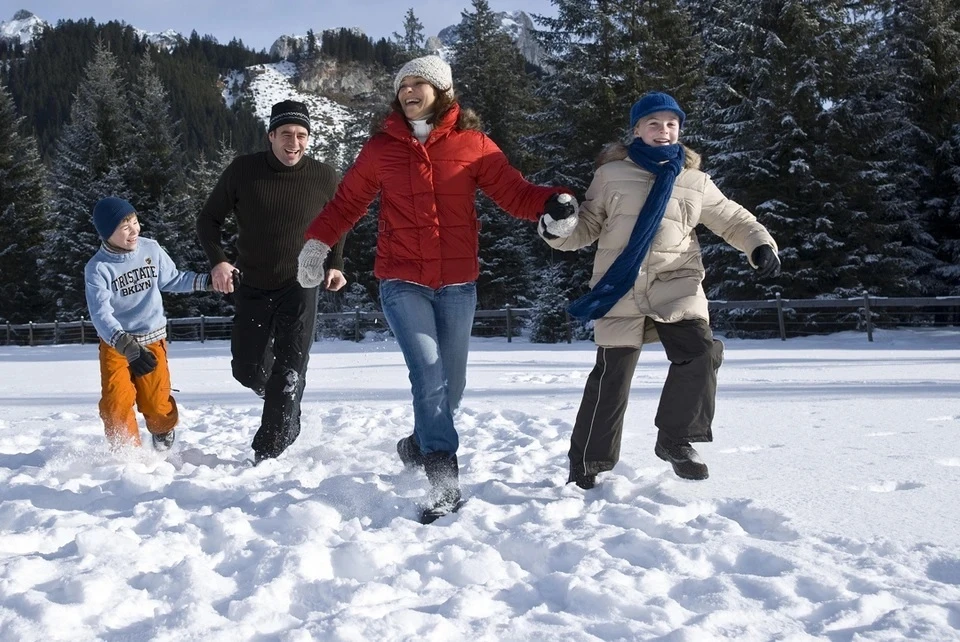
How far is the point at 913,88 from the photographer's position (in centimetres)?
2044

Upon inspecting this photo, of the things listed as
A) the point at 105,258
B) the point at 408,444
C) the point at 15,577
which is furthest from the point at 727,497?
the point at 105,258

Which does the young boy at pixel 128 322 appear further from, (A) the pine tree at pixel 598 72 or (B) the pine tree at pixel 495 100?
(B) the pine tree at pixel 495 100

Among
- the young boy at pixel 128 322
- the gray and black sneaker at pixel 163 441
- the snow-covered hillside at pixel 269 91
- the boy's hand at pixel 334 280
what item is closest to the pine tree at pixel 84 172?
the young boy at pixel 128 322

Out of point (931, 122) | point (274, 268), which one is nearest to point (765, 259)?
point (274, 268)

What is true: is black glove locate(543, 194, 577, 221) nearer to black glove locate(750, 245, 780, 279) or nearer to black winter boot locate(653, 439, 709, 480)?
black glove locate(750, 245, 780, 279)

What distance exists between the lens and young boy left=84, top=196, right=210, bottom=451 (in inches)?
180

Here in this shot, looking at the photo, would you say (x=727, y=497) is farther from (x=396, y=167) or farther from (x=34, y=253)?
(x=34, y=253)

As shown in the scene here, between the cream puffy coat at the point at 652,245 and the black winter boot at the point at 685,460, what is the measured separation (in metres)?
0.47

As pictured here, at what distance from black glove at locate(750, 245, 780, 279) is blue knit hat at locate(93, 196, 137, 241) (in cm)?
340

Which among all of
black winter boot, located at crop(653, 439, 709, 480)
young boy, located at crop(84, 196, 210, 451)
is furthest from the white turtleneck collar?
young boy, located at crop(84, 196, 210, 451)

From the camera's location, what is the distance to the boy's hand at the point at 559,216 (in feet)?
11.0

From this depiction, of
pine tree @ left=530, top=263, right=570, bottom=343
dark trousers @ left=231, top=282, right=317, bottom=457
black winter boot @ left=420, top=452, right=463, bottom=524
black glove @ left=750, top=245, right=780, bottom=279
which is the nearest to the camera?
black winter boot @ left=420, top=452, right=463, bottom=524

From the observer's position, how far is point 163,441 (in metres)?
4.93

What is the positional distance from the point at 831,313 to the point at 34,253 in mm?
31126
